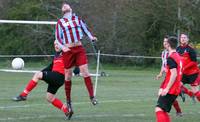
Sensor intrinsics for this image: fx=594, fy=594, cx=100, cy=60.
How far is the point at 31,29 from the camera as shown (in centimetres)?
4316

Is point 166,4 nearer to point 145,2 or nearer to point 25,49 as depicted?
point 145,2

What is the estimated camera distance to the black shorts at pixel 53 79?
1225 cm

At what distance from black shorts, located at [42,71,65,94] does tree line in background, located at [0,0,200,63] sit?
27407 mm

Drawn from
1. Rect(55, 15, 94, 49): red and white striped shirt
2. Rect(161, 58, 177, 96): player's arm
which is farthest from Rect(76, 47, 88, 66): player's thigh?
Result: Rect(161, 58, 177, 96): player's arm

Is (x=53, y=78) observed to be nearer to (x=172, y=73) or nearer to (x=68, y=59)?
(x=68, y=59)

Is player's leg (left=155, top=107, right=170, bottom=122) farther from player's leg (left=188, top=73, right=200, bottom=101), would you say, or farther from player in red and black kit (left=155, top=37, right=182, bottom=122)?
player's leg (left=188, top=73, right=200, bottom=101)

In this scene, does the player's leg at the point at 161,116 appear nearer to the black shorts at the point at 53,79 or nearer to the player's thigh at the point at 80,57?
the player's thigh at the point at 80,57

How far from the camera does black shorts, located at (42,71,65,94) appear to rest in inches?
482

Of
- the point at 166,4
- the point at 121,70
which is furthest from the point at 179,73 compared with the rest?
the point at 166,4

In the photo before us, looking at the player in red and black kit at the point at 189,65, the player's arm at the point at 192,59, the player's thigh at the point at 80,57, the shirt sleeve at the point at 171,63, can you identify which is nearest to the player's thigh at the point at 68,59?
the player's thigh at the point at 80,57

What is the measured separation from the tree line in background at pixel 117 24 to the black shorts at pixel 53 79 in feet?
89.9

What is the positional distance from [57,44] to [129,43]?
2917 cm

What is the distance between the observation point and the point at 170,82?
30.8 feet

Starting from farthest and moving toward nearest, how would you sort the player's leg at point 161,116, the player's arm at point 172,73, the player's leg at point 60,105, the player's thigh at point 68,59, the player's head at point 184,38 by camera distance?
the player's head at point 184,38
the player's thigh at point 68,59
the player's leg at point 60,105
the player's leg at point 161,116
the player's arm at point 172,73
